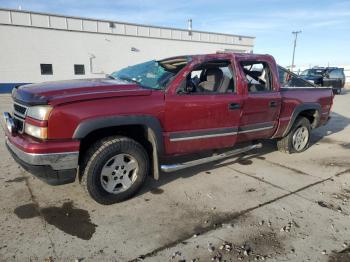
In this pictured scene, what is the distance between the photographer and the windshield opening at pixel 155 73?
13.6ft

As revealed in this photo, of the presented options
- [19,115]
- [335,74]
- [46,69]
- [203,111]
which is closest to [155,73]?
[203,111]

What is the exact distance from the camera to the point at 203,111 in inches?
166

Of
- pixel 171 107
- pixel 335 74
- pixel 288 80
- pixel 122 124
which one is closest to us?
pixel 122 124

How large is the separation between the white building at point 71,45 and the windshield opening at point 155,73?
17.0 m

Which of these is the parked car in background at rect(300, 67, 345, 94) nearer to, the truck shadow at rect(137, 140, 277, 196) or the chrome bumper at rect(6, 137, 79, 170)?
the truck shadow at rect(137, 140, 277, 196)

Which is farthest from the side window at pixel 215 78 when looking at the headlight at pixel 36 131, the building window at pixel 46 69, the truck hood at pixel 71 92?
the building window at pixel 46 69

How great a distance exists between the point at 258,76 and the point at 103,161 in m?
3.14

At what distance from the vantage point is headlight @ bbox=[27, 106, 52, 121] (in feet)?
10.4

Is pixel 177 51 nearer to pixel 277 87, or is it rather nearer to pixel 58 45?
pixel 58 45

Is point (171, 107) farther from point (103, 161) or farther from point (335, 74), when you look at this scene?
point (335, 74)

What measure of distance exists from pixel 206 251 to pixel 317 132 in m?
6.74

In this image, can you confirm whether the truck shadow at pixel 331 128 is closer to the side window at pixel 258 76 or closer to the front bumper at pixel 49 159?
the side window at pixel 258 76

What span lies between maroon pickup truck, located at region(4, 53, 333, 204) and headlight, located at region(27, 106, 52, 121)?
0.01 metres

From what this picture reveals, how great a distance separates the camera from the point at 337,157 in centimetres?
609
